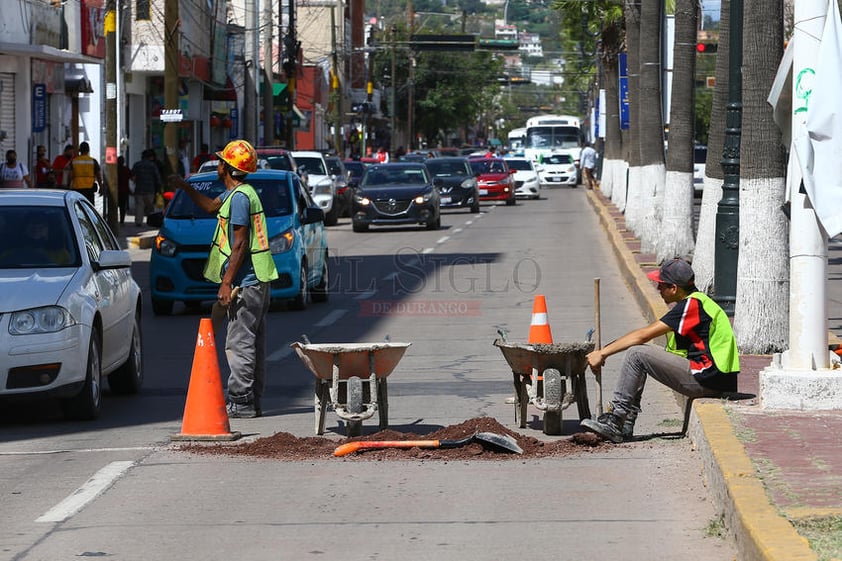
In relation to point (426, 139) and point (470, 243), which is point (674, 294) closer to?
point (470, 243)

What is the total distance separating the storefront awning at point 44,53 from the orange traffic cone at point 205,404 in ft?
74.9

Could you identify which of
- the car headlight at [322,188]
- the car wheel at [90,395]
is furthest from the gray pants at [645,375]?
the car headlight at [322,188]

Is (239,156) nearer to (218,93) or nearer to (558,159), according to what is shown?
(218,93)

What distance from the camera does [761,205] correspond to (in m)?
12.8

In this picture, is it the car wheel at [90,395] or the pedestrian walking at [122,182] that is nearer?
the car wheel at [90,395]

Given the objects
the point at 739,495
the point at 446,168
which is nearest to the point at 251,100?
the point at 446,168

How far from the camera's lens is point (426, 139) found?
13800 cm

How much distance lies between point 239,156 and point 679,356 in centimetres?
343

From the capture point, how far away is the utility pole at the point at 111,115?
30.2m

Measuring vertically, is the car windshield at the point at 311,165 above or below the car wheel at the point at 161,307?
above

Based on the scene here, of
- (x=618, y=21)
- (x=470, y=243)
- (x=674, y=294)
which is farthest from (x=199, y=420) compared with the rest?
(x=618, y=21)

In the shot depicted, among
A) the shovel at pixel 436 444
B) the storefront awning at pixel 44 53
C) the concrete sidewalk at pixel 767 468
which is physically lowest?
the shovel at pixel 436 444

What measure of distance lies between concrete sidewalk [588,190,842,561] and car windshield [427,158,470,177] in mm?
34765

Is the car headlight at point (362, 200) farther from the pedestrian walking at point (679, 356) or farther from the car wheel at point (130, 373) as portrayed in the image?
the pedestrian walking at point (679, 356)
